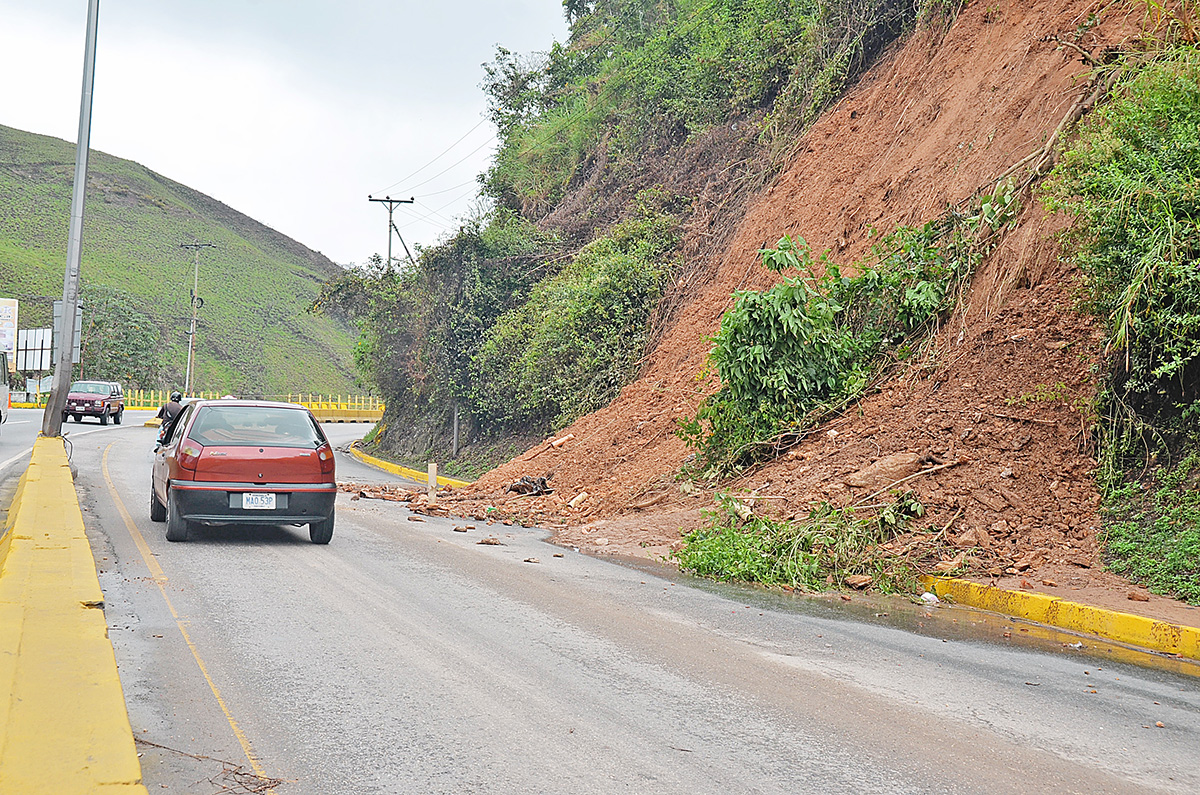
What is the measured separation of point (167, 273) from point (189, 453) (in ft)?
319

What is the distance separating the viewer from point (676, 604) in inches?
336

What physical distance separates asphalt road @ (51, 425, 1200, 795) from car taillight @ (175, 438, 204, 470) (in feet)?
4.10

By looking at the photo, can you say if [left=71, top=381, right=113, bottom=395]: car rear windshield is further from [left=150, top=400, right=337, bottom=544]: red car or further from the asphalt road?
the asphalt road

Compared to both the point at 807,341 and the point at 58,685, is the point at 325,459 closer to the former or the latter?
the point at 807,341

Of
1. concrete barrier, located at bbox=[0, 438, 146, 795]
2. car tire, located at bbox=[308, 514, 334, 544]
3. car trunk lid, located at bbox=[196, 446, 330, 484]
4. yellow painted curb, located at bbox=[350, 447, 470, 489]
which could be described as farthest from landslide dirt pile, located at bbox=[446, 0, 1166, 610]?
concrete barrier, located at bbox=[0, 438, 146, 795]

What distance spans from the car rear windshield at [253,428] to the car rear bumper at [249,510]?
0.51 meters

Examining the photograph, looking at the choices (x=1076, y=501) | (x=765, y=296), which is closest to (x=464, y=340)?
(x=765, y=296)

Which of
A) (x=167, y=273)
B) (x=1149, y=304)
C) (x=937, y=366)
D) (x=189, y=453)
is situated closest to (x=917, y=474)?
(x=937, y=366)

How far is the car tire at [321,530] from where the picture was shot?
11109 mm

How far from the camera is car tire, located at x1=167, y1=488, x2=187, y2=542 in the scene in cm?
1053

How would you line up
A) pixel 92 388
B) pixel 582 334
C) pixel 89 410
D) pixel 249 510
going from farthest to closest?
pixel 92 388 < pixel 89 410 < pixel 582 334 < pixel 249 510

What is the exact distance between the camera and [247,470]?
10.7 metres

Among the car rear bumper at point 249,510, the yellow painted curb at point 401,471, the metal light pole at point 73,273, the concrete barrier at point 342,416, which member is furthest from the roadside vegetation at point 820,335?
the concrete barrier at point 342,416

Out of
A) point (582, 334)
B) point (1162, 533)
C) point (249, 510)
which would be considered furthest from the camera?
point (582, 334)
